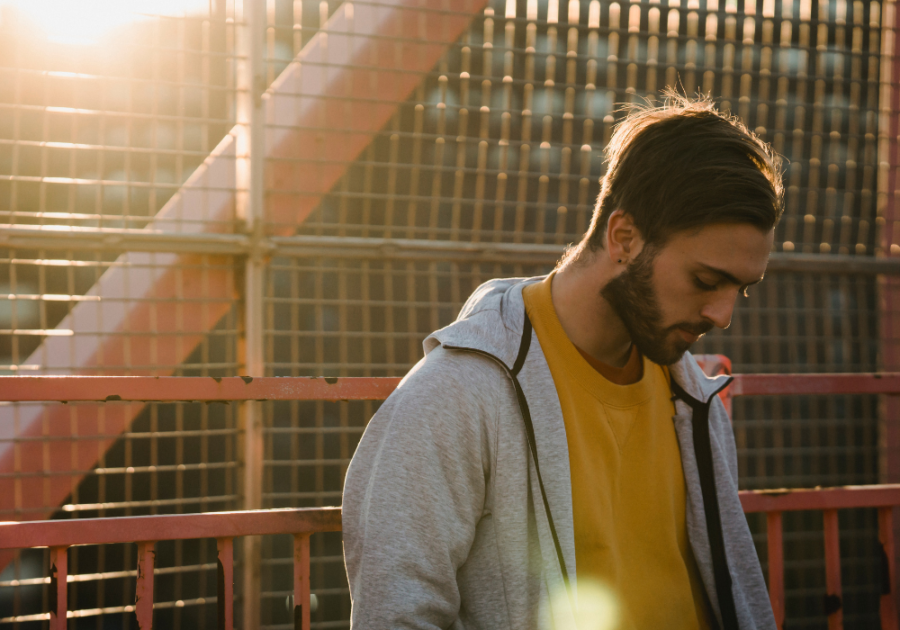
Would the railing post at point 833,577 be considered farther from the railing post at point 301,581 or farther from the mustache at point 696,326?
the railing post at point 301,581

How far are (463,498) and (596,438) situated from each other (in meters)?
0.36

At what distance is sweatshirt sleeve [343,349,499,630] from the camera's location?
114 cm

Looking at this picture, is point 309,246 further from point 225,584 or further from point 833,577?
point 833,577

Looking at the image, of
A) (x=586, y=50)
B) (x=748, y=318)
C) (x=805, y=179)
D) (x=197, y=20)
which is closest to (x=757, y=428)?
(x=748, y=318)

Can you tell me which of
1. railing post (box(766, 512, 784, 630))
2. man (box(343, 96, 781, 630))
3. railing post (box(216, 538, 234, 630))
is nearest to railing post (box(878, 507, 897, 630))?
railing post (box(766, 512, 784, 630))

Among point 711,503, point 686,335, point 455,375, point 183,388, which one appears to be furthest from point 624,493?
point 183,388

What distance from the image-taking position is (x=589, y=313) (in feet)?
5.00

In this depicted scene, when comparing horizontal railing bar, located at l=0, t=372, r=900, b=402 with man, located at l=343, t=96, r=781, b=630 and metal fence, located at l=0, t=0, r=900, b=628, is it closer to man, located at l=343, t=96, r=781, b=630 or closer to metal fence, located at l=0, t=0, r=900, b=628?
man, located at l=343, t=96, r=781, b=630

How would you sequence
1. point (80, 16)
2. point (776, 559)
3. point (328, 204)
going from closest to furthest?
point (776, 559) < point (80, 16) < point (328, 204)

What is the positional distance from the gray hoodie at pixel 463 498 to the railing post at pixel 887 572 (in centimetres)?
97

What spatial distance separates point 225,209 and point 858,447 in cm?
309

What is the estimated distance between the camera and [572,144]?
9.42 feet

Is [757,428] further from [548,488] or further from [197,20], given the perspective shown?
[197,20]

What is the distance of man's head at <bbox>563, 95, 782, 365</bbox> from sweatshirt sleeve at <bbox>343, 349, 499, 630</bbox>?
46cm
